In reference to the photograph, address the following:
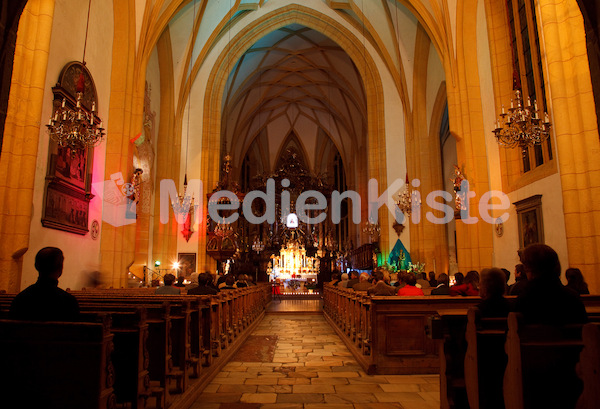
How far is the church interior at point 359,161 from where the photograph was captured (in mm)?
5117

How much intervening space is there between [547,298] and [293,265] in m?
26.0

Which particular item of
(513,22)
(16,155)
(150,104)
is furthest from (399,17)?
(16,155)

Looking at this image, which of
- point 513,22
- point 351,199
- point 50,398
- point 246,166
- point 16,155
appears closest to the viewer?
point 50,398

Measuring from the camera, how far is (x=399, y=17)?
15633 mm

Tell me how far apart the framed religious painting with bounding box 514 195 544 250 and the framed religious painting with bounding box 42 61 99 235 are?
28.2ft

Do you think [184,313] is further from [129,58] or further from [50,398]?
[129,58]

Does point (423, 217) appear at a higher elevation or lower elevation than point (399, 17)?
Result: lower

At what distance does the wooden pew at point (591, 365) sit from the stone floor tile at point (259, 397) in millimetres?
2799

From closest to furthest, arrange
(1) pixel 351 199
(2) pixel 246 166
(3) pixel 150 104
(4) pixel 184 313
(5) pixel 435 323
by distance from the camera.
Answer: (5) pixel 435 323, (4) pixel 184 313, (3) pixel 150 104, (1) pixel 351 199, (2) pixel 246 166

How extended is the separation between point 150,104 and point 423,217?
10843mm

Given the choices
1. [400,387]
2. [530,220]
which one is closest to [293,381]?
[400,387]

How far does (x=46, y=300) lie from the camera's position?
93.3 inches

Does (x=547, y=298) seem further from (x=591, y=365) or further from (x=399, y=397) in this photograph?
(x=399, y=397)

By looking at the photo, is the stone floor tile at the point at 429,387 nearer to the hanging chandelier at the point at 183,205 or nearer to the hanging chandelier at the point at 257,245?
the hanging chandelier at the point at 183,205
